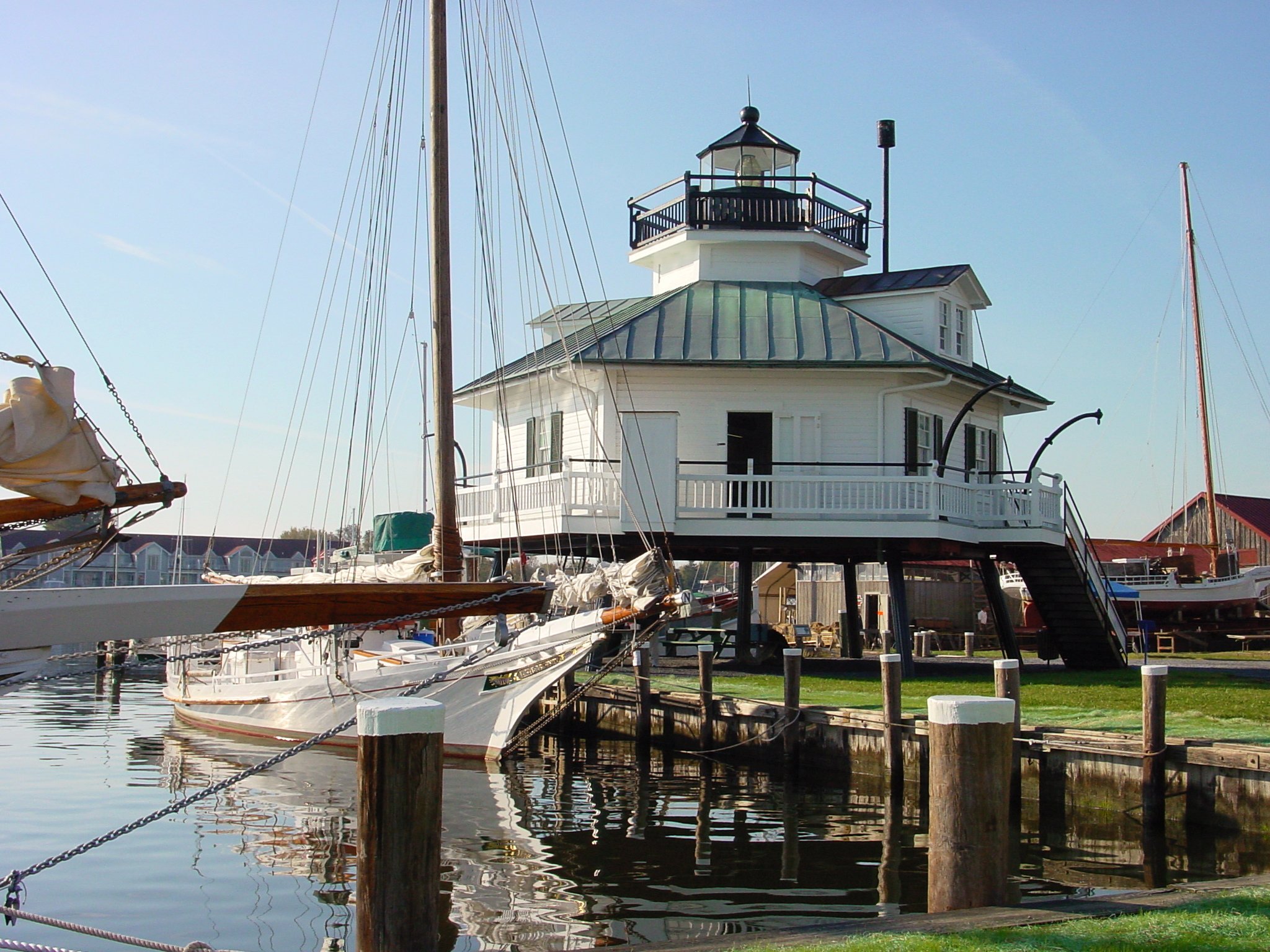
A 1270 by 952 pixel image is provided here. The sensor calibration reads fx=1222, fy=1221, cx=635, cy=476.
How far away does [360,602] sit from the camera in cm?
966

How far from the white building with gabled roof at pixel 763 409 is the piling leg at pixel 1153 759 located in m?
9.24

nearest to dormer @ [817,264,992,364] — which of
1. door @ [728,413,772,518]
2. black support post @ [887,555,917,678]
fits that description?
door @ [728,413,772,518]

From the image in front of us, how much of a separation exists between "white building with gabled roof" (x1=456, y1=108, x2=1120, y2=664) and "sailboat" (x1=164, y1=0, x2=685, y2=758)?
2016 millimetres

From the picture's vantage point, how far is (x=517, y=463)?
95.2 ft

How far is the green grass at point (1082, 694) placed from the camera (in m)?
16.5

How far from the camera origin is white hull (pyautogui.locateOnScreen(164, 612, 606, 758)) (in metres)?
19.8

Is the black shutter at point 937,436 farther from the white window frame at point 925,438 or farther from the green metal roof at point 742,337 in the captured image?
the green metal roof at point 742,337

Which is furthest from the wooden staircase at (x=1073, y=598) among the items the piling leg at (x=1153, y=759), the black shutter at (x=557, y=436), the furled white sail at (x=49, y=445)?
the furled white sail at (x=49, y=445)

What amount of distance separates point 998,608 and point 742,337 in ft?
27.0

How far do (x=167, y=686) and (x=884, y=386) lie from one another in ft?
63.3

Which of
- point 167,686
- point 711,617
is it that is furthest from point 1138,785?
point 711,617

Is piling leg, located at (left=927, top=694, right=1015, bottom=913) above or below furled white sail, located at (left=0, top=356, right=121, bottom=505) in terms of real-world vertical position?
below

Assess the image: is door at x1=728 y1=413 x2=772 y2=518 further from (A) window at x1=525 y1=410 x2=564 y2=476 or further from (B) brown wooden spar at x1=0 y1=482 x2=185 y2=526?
(B) brown wooden spar at x1=0 y1=482 x2=185 y2=526

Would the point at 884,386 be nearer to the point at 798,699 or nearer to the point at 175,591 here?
the point at 798,699
